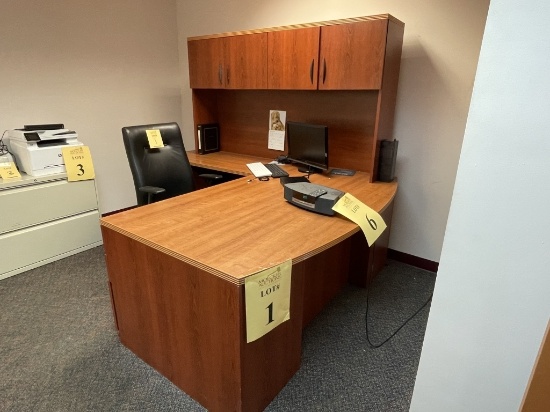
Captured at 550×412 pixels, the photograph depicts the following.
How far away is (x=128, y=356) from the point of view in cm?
168

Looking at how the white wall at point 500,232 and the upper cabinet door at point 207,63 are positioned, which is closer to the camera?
the white wall at point 500,232

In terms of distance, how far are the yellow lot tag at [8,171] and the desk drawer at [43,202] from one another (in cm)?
11

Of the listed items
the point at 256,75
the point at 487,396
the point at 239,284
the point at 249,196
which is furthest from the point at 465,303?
the point at 256,75

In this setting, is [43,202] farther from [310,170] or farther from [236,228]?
[310,170]

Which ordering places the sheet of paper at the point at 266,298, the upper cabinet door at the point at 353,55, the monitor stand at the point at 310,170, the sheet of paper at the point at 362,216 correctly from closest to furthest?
the sheet of paper at the point at 266,298 < the sheet of paper at the point at 362,216 < the upper cabinet door at the point at 353,55 < the monitor stand at the point at 310,170

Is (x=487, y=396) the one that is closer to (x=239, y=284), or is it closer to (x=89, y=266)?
(x=239, y=284)

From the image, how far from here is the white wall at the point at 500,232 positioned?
1.77 feet

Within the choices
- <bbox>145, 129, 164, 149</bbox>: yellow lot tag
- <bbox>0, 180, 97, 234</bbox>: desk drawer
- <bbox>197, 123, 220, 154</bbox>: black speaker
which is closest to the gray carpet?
<bbox>0, 180, 97, 234</bbox>: desk drawer

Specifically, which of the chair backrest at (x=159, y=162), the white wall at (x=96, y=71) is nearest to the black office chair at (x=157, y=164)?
the chair backrest at (x=159, y=162)

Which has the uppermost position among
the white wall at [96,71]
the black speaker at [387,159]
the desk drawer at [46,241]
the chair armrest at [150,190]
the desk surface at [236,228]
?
the white wall at [96,71]

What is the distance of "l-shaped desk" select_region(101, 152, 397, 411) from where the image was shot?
1178mm

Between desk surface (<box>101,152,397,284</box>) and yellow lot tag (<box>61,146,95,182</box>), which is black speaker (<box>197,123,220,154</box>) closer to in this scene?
yellow lot tag (<box>61,146,95,182</box>)

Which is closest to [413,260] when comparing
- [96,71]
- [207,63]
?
[207,63]

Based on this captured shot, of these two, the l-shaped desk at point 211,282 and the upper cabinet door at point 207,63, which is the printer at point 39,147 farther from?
the l-shaped desk at point 211,282
